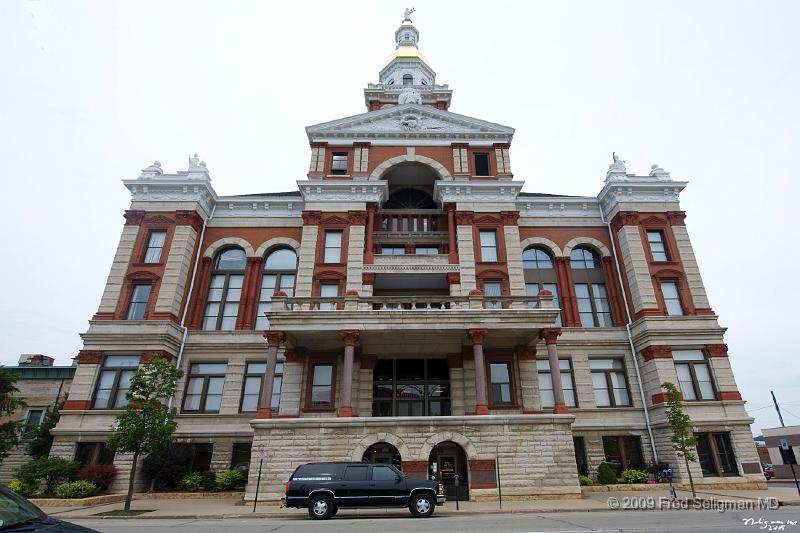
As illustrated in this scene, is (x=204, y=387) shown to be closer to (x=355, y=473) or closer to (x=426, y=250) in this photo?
(x=355, y=473)

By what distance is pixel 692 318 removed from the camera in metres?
27.6

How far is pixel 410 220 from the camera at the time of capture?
3231 centimetres

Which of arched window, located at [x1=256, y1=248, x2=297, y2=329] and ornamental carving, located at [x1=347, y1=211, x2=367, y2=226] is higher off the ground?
ornamental carving, located at [x1=347, y1=211, x2=367, y2=226]

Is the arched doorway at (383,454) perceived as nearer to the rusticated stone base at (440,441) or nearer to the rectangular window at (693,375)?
the rusticated stone base at (440,441)

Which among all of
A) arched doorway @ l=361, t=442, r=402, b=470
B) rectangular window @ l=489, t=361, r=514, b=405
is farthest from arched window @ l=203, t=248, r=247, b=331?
rectangular window @ l=489, t=361, r=514, b=405

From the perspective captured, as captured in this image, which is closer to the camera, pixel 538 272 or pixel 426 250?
pixel 538 272

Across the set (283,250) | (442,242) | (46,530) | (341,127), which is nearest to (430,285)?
(442,242)

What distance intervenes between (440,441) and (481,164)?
19274mm

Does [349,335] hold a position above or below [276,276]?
below

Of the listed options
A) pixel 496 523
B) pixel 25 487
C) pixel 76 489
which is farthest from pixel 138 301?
pixel 496 523

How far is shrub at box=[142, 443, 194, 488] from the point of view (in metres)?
24.2

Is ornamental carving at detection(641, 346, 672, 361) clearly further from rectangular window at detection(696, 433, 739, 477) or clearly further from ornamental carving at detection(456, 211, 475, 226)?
ornamental carving at detection(456, 211, 475, 226)

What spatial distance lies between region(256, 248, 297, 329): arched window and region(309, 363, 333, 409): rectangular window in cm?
577

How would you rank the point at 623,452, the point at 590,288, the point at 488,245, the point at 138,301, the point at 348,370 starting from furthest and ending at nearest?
the point at 590,288
the point at 488,245
the point at 138,301
the point at 623,452
the point at 348,370
